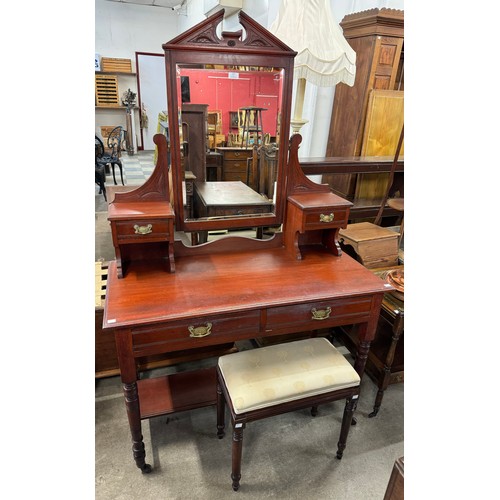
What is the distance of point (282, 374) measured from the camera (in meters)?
1.40

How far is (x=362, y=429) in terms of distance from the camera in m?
1.80

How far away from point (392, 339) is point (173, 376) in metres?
1.18

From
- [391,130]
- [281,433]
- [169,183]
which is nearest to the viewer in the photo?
[169,183]

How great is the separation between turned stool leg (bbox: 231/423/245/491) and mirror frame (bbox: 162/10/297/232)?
848 mm

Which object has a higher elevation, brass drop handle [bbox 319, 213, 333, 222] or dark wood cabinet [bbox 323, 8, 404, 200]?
dark wood cabinet [bbox 323, 8, 404, 200]

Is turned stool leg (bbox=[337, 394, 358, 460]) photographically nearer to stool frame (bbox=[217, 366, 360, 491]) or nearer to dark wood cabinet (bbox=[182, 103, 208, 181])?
stool frame (bbox=[217, 366, 360, 491])

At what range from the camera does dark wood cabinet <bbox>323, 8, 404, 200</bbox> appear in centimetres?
273

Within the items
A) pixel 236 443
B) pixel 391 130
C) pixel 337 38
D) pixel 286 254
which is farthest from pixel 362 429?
pixel 391 130

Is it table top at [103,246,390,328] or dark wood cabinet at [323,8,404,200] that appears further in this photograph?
dark wood cabinet at [323,8,404,200]

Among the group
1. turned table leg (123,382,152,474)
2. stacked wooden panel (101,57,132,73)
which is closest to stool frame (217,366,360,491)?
turned table leg (123,382,152,474)

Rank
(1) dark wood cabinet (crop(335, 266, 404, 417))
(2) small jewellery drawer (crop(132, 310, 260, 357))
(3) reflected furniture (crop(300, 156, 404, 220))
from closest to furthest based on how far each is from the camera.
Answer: (2) small jewellery drawer (crop(132, 310, 260, 357)) < (1) dark wood cabinet (crop(335, 266, 404, 417)) < (3) reflected furniture (crop(300, 156, 404, 220))

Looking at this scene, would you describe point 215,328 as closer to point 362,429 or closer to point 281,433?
point 281,433

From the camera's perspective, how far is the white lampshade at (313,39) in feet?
5.01

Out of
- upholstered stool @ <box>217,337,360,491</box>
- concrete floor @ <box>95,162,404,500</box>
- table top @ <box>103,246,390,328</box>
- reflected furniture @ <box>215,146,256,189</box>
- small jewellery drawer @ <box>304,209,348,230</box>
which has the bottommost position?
concrete floor @ <box>95,162,404,500</box>
